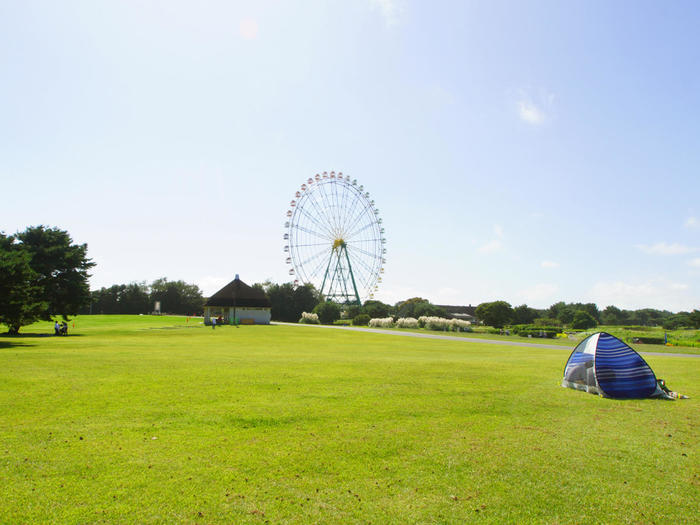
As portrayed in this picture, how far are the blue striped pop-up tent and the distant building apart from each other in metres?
58.2

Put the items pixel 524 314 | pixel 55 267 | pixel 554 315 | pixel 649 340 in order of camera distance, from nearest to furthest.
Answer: pixel 55 267, pixel 649 340, pixel 524 314, pixel 554 315

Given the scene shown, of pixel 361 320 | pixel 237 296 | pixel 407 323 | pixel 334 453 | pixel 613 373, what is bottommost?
pixel 334 453

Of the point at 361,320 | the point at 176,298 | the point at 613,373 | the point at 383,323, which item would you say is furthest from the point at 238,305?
the point at 176,298

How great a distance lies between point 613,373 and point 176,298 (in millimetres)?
131727

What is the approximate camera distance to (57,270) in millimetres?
37625

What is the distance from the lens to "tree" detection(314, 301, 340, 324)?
8056cm

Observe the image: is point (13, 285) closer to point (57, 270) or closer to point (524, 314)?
point (57, 270)

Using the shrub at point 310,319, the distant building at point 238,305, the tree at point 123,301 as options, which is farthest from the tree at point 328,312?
the tree at point 123,301

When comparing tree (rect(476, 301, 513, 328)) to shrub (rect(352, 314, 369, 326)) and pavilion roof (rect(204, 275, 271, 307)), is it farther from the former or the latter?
pavilion roof (rect(204, 275, 271, 307))

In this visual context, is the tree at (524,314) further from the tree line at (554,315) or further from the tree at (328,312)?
the tree at (328,312)

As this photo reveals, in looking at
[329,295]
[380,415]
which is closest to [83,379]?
[380,415]

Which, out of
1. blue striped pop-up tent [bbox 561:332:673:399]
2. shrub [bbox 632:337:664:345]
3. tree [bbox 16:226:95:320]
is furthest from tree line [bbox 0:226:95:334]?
shrub [bbox 632:337:664:345]

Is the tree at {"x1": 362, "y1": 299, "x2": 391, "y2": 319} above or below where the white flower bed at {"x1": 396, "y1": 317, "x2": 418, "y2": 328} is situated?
above

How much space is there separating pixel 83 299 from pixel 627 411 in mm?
40269
